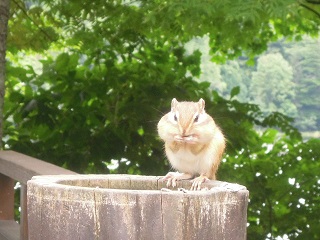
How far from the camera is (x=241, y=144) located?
607 cm

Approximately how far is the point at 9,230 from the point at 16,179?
50 centimetres

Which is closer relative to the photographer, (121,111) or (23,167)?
(23,167)

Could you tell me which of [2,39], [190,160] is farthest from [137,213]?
[2,39]

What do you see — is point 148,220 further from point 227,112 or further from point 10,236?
point 227,112

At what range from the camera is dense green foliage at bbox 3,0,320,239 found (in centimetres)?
584

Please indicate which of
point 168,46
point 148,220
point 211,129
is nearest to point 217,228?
point 148,220

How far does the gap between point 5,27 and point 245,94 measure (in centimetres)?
813

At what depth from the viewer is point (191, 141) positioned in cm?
246

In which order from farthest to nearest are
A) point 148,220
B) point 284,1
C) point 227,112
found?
1. point 227,112
2. point 284,1
3. point 148,220

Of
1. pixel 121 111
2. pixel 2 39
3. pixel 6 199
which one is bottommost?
pixel 6 199

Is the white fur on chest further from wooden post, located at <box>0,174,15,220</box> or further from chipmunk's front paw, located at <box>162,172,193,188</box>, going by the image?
wooden post, located at <box>0,174,15,220</box>

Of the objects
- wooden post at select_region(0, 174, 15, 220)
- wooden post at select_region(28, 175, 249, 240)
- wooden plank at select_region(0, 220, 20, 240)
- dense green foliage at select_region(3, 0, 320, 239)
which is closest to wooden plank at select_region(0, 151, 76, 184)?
wooden post at select_region(0, 174, 15, 220)

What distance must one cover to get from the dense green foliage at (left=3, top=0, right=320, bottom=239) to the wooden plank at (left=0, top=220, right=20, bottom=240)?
2.09m

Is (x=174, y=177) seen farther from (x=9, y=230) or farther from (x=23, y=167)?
(x=9, y=230)
